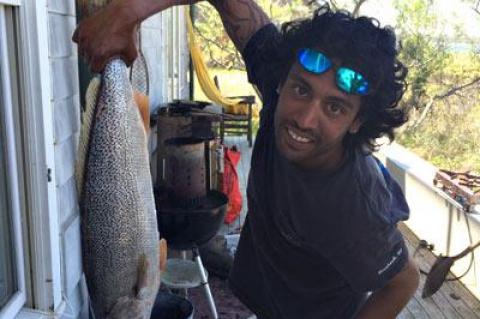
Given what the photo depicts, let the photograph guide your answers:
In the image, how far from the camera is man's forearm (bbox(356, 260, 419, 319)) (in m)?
1.70

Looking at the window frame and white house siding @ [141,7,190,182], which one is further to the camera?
white house siding @ [141,7,190,182]

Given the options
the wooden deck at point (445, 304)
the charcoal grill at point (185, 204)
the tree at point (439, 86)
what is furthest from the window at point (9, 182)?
the tree at point (439, 86)

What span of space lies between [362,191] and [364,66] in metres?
0.38

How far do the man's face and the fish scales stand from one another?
0.48 m

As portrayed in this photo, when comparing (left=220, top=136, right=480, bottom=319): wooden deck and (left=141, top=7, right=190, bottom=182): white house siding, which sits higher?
(left=141, top=7, right=190, bottom=182): white house siding

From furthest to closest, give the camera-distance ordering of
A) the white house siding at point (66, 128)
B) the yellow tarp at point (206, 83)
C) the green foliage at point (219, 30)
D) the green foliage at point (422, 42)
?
A: the green foliage at point (219, 30)
the green foliage at point (422, 42)
the yellow tarp at point (206, 83)
the white house siding at point (66, 128)

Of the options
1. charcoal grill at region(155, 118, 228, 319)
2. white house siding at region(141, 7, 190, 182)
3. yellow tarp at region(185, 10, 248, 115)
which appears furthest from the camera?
yellow tarp at region(185, 10, 248, 115)

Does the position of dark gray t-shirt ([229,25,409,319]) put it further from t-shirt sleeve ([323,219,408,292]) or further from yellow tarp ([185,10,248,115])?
yellow tarp ([185,10,248,115])

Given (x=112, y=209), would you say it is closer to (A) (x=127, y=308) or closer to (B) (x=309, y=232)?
(A) (x=127, y=308)

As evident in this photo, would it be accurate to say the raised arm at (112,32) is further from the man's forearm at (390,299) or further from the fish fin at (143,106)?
the man's forearm at (390,299)

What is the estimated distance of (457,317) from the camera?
3955 millimetres

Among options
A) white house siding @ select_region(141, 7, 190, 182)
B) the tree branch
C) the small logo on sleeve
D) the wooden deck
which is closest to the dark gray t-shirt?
the small logo on sleeve

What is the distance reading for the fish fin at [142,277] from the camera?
140cm

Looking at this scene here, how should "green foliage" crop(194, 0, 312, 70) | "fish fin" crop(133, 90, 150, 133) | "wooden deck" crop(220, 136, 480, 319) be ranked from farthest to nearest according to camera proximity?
"green foliage" crop(194, 0, 312, 70) → "wooden deck" crop(220, 136, 480, 319) → "fish fin" crop(133, 90, 150, 133)
